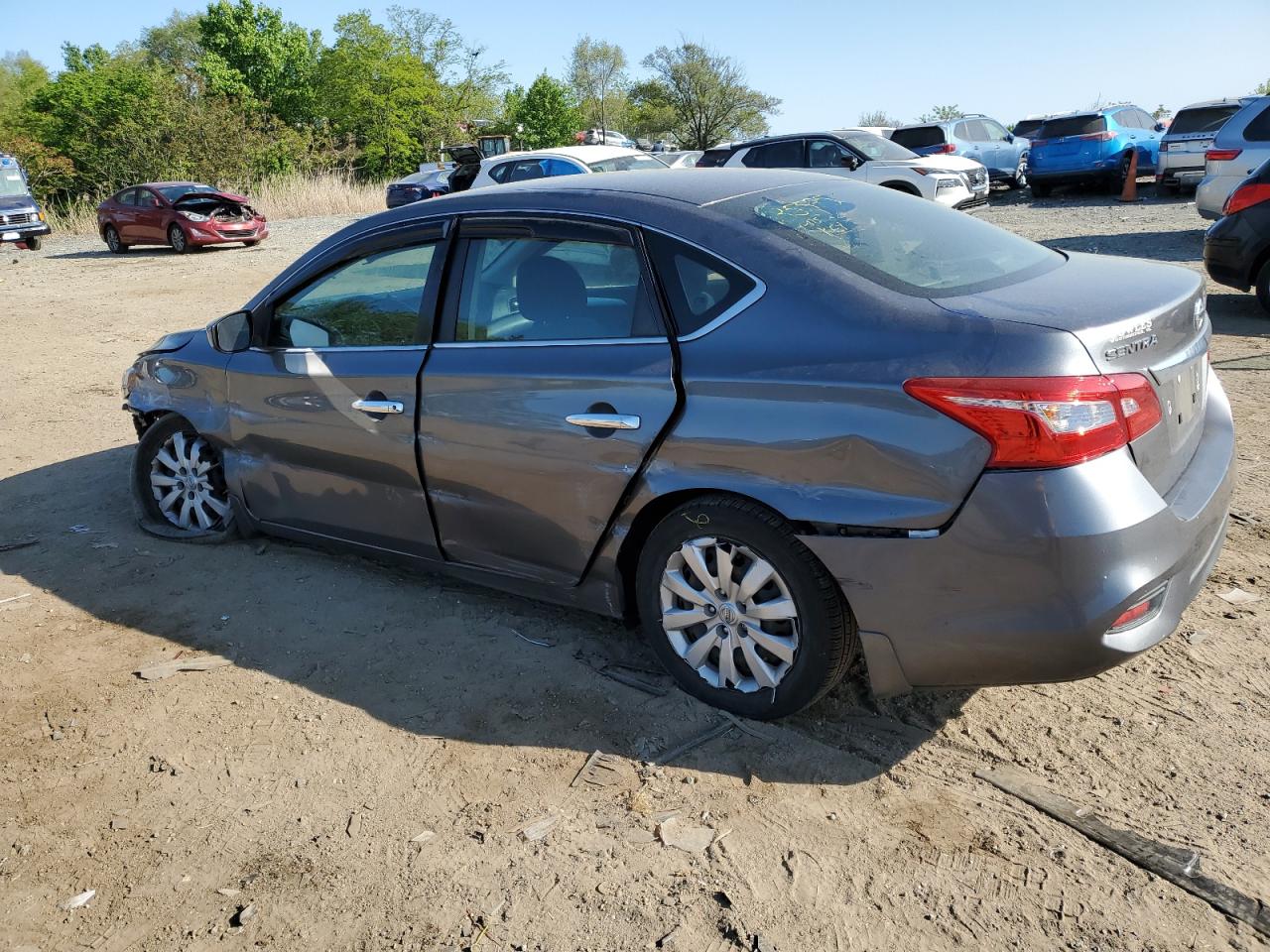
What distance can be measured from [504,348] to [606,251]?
0.53 meters

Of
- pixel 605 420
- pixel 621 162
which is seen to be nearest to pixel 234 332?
pixel 605 420

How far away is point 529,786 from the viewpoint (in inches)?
124

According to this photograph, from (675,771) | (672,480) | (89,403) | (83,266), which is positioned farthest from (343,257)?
(83,266)

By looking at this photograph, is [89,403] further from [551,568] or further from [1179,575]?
[1179,575]

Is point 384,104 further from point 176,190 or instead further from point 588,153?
point 588,153

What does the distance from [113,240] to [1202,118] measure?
75.9 ft

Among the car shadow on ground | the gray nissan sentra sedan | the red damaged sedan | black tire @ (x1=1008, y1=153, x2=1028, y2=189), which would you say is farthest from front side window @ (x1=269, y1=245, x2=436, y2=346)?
black tire @ (x1=1008, y1=153, x2=1028, y2=189)

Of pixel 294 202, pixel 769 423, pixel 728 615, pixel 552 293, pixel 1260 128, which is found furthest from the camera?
pixel 294 202

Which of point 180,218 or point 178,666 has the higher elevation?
point 180,218

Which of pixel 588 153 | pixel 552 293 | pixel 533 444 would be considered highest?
pixel 588 153

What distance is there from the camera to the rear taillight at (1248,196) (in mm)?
8883

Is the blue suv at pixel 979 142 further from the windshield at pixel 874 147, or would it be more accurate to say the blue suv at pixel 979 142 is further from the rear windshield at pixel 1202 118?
the windshield at pixel 874 147

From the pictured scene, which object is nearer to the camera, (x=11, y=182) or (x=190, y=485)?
(x=190, y=485)

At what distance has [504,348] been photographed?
12.4 feet
